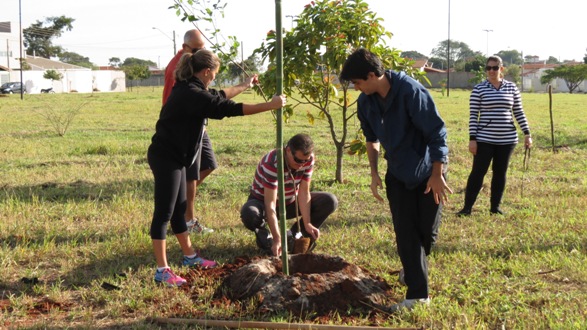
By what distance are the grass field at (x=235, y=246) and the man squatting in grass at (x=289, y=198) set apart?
0.28 metres

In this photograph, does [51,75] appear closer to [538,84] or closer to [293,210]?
[538,84]

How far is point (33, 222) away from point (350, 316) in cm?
366

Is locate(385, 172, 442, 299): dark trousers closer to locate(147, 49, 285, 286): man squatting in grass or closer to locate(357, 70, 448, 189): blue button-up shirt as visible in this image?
locate(357, 70, 448, 189): blue button-up shirt

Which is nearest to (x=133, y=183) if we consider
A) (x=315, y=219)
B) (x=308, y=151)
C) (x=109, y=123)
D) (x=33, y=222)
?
(x=33, y=222)

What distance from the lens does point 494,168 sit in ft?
22.3

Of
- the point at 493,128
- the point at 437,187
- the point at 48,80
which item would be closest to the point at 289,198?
the point at 437,187

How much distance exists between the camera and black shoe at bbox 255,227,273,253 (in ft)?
17.4

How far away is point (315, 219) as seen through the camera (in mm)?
5551

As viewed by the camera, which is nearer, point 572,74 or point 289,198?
point 289,198

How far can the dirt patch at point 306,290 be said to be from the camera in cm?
406

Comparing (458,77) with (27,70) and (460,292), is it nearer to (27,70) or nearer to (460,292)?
(27,70)

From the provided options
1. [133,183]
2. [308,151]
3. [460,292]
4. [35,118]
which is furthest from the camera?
[35,118]

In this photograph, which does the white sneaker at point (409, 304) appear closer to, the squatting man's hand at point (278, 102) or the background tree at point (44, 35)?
the squatting man's hand at point (278, 102)

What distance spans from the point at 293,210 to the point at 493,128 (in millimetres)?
2437
